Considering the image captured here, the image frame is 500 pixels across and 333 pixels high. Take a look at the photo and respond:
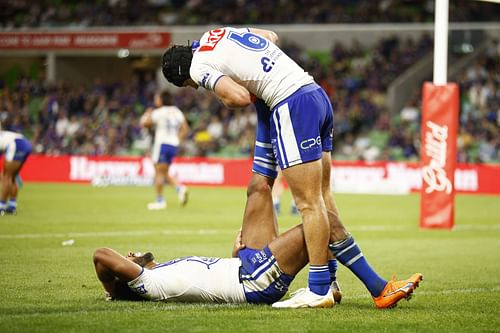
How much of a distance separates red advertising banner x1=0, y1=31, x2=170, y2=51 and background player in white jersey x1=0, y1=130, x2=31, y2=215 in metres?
23.8

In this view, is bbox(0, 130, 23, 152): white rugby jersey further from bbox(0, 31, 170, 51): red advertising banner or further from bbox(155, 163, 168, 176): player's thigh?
bbox(0, 31, 170, 51): red advertising banner

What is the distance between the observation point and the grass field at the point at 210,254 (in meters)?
6.88

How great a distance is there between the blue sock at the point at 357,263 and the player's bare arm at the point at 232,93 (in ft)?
4.96

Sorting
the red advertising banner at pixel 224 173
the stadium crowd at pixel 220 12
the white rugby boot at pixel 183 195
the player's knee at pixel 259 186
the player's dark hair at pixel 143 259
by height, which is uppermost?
the stadium crowd at pixel 220 12

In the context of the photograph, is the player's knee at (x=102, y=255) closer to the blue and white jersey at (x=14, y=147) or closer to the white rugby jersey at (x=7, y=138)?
the blue and white jersey at (x=14, y=147)

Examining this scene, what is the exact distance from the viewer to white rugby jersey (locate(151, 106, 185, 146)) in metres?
21.6

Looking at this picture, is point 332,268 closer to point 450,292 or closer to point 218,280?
point 218,280

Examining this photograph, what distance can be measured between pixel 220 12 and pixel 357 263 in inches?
1395

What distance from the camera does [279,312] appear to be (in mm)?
7375

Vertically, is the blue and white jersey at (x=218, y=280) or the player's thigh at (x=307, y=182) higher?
the player's thigh at (x=307, y=182)

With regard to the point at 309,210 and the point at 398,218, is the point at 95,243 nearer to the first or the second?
the point at 309,210

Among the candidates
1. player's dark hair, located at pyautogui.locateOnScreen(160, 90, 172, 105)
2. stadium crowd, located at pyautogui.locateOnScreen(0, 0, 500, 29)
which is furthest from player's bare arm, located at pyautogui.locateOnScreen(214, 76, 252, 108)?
stadium crowd, located at pyautogui.locateOnScreen(0, 0, 500, 29)

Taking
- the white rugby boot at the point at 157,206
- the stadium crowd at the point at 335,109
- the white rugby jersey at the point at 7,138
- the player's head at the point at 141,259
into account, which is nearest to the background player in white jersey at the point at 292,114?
the player's head at the point at 141,259

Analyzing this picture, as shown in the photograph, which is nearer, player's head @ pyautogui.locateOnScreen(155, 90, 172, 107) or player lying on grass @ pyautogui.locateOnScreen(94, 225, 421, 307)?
player lying on grass @ pyautogui.locateOnScreen(94, 225, 421, 307)
